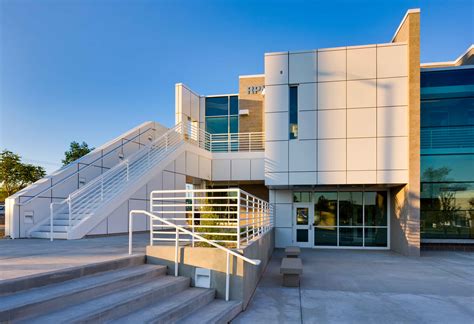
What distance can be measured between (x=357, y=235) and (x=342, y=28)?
33.3 ft

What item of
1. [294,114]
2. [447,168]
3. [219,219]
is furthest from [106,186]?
[447,168]

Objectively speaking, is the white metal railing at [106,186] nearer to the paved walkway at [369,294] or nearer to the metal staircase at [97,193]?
the metal staircase at [97,193]

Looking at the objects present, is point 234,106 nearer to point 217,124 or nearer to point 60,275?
point 217,124

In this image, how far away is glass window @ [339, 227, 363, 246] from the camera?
50.1 ft

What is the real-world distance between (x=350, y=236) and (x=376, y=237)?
4.09 ft

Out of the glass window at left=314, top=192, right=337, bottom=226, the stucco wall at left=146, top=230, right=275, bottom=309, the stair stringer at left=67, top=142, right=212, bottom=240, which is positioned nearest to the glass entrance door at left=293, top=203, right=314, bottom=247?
the glass window at left=314, top=192, right=337, bottom=226

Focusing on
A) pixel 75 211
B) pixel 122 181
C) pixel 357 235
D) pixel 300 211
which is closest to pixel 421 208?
pixel 357 235

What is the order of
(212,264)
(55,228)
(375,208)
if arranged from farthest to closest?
(375,208), (55,228), (212,264)

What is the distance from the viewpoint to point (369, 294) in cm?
718

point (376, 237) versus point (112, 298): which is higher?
point (112, 298)

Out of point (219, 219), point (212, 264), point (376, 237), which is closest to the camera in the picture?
point (212, 264)

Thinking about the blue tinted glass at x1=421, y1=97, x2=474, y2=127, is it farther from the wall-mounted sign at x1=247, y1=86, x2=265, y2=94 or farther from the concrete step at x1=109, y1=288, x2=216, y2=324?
the concrete step at x1=109, y1=288, x2=216, y2=324

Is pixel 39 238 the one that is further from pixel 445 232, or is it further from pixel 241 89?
pixel 241 89

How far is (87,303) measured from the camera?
4.01 meters
